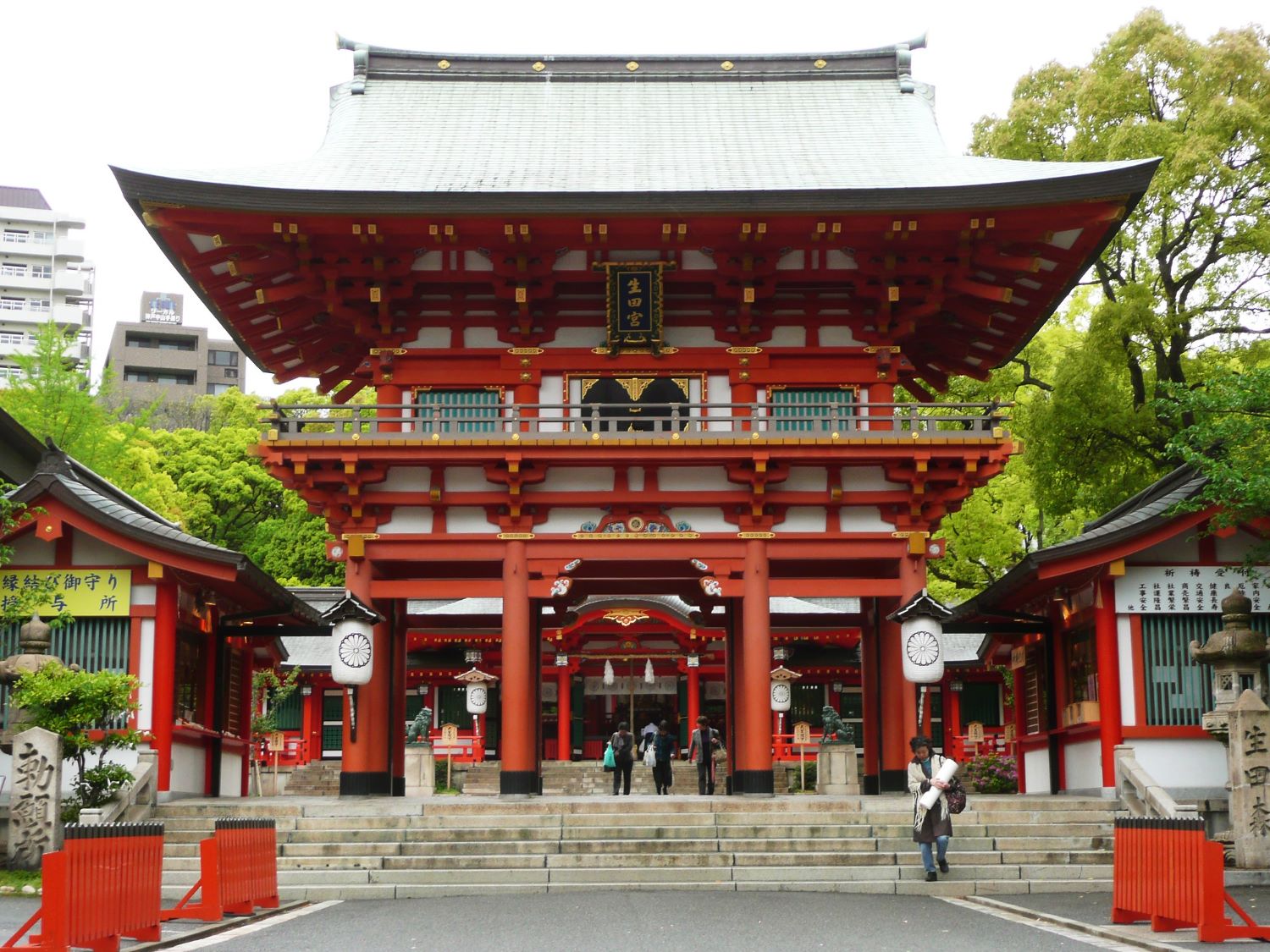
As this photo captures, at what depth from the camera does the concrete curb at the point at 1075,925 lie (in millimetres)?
11164

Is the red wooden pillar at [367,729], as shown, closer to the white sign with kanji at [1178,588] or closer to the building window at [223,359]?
the white sign with kanji at [1178,588]

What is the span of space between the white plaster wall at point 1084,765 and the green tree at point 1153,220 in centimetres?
834

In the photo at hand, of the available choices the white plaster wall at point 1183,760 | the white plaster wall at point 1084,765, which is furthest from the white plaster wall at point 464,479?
the white plaster wall at point 1183,760

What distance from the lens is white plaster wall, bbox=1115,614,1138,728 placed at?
19406 millimetres

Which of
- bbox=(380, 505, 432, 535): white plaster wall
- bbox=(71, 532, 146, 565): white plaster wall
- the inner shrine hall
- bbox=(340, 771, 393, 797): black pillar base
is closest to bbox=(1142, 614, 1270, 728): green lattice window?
the inner shrine hall

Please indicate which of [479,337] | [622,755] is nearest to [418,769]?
[622,755]

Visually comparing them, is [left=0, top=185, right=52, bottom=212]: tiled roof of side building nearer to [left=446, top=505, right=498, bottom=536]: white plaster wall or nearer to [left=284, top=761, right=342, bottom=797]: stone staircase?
[left=284, top=761, right=342, bottom=797]: stone staircase

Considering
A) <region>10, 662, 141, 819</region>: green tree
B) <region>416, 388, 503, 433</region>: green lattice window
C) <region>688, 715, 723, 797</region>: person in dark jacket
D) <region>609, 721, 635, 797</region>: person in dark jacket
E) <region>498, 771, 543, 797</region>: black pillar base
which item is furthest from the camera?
<region>609, 721, 635, 797</region>: person in dark jacket

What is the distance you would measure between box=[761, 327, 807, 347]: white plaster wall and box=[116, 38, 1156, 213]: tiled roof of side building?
2245 mm

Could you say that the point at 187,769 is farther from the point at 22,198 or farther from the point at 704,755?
the point at 22,198

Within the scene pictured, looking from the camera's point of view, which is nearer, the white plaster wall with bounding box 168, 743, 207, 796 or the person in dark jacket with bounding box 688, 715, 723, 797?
the white plaster wall with bounding box 168, 743, 207, 796

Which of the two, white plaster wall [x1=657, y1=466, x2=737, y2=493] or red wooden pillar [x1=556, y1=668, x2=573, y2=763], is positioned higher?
white plaster wall [x1=657, y1=466, x2=737, y2=493]

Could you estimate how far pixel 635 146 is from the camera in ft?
81.8

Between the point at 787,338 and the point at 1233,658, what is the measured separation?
8515 mm
